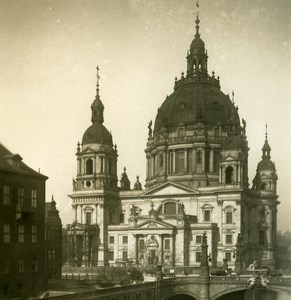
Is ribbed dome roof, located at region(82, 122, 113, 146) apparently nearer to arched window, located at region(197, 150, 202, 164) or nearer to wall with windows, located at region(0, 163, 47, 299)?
arched window, located at region(197, 150, 202, 164)

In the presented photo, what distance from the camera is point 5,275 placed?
27.5m

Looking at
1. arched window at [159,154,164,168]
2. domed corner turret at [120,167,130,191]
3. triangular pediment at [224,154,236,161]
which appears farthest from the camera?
domed corner turret at [120,167,130,191]

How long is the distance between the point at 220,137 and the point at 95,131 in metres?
11.3

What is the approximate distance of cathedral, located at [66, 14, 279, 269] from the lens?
181ft

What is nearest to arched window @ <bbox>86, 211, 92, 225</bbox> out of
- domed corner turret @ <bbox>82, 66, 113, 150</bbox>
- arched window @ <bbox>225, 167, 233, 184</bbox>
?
domed corner turret @ <bbox>82, 66, 113, 150</bbox>

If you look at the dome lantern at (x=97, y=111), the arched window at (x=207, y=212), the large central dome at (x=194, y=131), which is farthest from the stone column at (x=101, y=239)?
the arched window at (x=207, y=212)

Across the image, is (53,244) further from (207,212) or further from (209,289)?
(207,212)

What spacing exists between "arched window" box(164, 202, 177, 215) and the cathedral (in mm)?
87

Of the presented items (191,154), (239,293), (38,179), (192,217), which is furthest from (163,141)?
(38,179)

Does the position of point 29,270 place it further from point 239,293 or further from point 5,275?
point 239,293

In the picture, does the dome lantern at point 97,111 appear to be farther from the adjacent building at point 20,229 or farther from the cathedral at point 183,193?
the adjacent building at point 20,229

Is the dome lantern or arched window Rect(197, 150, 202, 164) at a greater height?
the dome lantern

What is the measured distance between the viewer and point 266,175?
59.2 m

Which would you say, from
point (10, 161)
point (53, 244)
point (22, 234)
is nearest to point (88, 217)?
point (53, 244)
